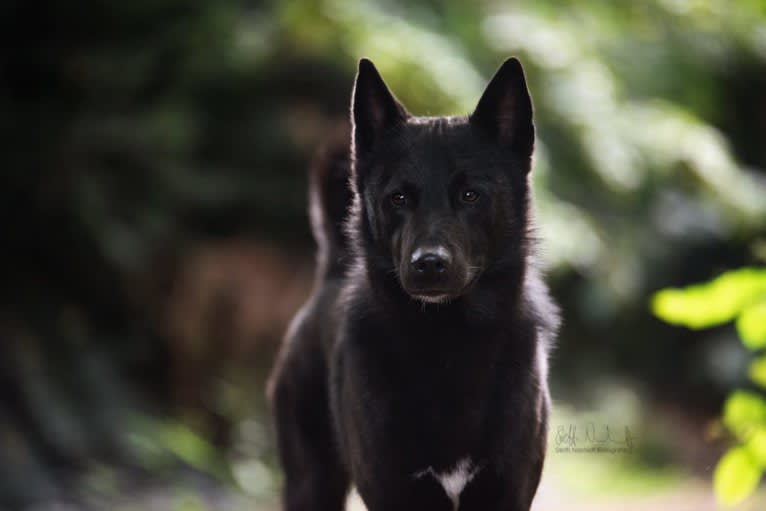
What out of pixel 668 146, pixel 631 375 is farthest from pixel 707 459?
pixel 668 146

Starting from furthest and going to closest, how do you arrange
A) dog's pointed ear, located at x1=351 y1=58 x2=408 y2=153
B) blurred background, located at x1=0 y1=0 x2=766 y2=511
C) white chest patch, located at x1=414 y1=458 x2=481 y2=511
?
blurred background, located at x1=0 y1=0 x2=766 y2=511 < dog's pointed ear, located at x1=351 y1=58 x2=408 y2=153 < white chest patch, located at x1=414 y1=458 x2=481 y2=511

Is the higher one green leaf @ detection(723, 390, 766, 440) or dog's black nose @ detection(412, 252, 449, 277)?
dog's black nose @ detection(412, 252, 449, 277)

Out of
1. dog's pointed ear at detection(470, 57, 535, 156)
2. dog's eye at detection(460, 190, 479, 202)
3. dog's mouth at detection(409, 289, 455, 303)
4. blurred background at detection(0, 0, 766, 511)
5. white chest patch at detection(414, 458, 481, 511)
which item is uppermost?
blurred background at detection(0, 0, 766, 511)

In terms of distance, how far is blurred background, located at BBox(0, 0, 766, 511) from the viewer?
7.09 metres

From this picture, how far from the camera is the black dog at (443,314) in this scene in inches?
112

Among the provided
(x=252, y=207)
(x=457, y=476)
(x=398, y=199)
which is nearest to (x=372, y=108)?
(x=398, y=199)

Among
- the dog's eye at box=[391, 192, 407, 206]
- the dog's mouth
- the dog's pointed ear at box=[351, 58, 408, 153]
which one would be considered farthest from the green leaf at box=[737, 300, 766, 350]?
the dog's pointed ear at box=[351, 58, 408, 153]

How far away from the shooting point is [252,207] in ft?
27.6

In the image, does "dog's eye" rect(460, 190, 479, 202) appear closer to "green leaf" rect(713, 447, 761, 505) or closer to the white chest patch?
the white chest patch

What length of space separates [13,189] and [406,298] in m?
5.20

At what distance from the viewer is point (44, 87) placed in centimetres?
751

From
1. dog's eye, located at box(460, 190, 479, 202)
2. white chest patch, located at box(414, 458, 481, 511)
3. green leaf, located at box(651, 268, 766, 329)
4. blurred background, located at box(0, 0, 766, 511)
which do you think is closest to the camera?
green leaf, located at box(651, 268, 766, 329)

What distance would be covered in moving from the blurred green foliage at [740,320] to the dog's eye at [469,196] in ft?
2.02

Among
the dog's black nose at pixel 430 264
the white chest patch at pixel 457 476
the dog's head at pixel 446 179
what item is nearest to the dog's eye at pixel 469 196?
the dog's head at pixel 446 179
